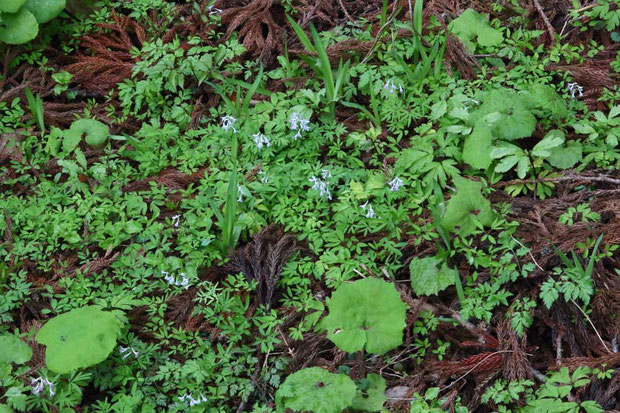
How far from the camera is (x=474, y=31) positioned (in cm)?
388

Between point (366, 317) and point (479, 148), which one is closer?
point (366, 317)

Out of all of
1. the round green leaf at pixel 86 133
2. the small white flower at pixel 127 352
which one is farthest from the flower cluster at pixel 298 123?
the small white flower at pixel 127 352

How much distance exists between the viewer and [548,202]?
3123 millimetres

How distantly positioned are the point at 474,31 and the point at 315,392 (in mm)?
2294

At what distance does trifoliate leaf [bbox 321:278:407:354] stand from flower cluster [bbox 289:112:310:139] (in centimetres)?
107

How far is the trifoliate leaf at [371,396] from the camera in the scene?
2.59m

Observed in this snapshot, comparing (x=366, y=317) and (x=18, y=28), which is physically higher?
(x=18, y=28)

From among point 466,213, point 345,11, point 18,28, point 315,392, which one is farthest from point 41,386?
point 345,11

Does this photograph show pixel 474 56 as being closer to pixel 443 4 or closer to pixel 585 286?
pixel 443 4

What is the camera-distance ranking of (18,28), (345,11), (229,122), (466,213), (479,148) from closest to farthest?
1. (466,213)
2. (479,148)
3. (229,122)
4. (18,28)
5. (345,11)

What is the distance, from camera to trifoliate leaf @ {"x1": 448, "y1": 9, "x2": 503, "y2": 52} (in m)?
3.84

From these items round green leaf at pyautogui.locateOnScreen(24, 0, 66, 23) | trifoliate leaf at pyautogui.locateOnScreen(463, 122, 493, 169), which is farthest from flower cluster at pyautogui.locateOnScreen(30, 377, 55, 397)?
round green leaf at pyautogui.locateOnScreen(24, 0, 66, 23)

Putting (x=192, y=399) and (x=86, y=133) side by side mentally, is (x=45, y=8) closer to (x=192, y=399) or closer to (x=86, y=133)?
(x=86, y=133)

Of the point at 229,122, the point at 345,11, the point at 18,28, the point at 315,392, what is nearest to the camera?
the point at 315,392
